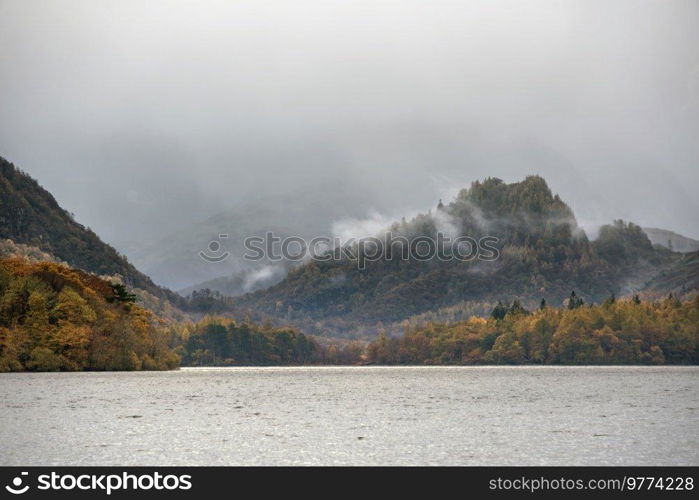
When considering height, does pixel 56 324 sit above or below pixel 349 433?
above

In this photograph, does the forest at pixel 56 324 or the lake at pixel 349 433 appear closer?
the lake at pixel 349 433

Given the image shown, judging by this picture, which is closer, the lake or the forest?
the lake

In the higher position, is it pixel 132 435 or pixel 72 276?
pixel 72 276

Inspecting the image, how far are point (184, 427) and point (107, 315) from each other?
425 ft

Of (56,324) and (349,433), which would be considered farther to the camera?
(56,324)

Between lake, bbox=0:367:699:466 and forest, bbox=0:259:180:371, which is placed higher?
forest, bbox=0:259:180:371

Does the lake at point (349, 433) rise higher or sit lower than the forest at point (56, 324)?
lower
